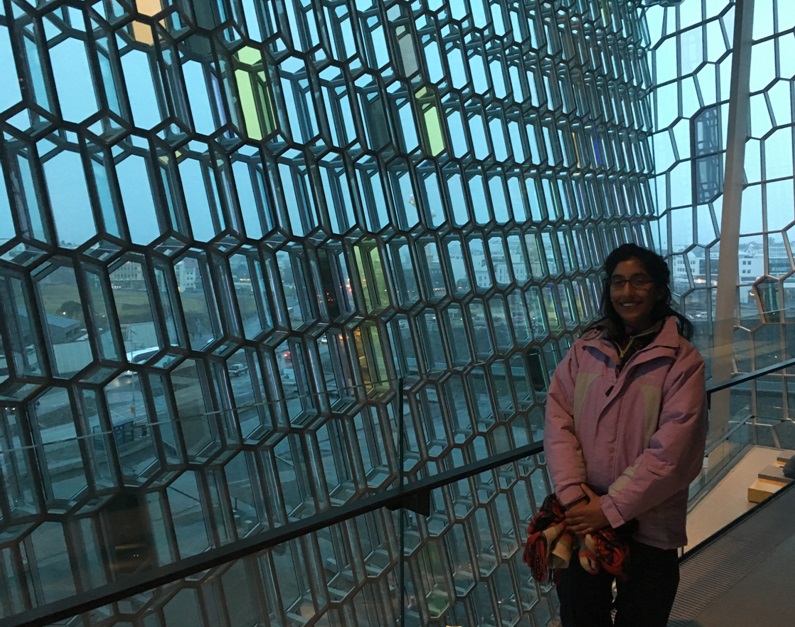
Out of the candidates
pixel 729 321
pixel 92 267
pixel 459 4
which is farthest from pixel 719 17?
pixel 92 267

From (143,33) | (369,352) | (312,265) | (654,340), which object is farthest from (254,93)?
(654,340)

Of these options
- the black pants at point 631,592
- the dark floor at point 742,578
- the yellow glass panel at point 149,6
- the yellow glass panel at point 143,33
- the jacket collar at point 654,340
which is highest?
the yellow glass panel at point 149,6

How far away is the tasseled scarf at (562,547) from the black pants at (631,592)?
0.06 metres

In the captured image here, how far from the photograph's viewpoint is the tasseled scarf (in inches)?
43.8

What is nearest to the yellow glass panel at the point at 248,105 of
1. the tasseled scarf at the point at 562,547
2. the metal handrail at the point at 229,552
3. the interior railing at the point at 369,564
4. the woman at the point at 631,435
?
the interior railing at the point at 369,564

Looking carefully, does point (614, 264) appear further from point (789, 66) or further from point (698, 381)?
point (789, 66)

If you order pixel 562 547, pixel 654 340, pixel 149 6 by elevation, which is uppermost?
pixel 149 6

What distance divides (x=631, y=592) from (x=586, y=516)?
0.23 meters

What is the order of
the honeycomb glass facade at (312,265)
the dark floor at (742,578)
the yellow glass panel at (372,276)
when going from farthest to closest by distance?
1. the yellow glass panel at (372,276)
2. the dark floor at (742,578)
3. the honeycomb glass facade at (312,265)

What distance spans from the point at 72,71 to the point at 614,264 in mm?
2840

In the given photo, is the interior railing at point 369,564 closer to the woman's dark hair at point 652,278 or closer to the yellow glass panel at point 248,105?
the woman's dark hair at point 652,278

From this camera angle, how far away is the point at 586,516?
44.2 inches

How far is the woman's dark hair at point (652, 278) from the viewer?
47.1 inches

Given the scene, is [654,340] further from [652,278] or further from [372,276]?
A: [372,276]
